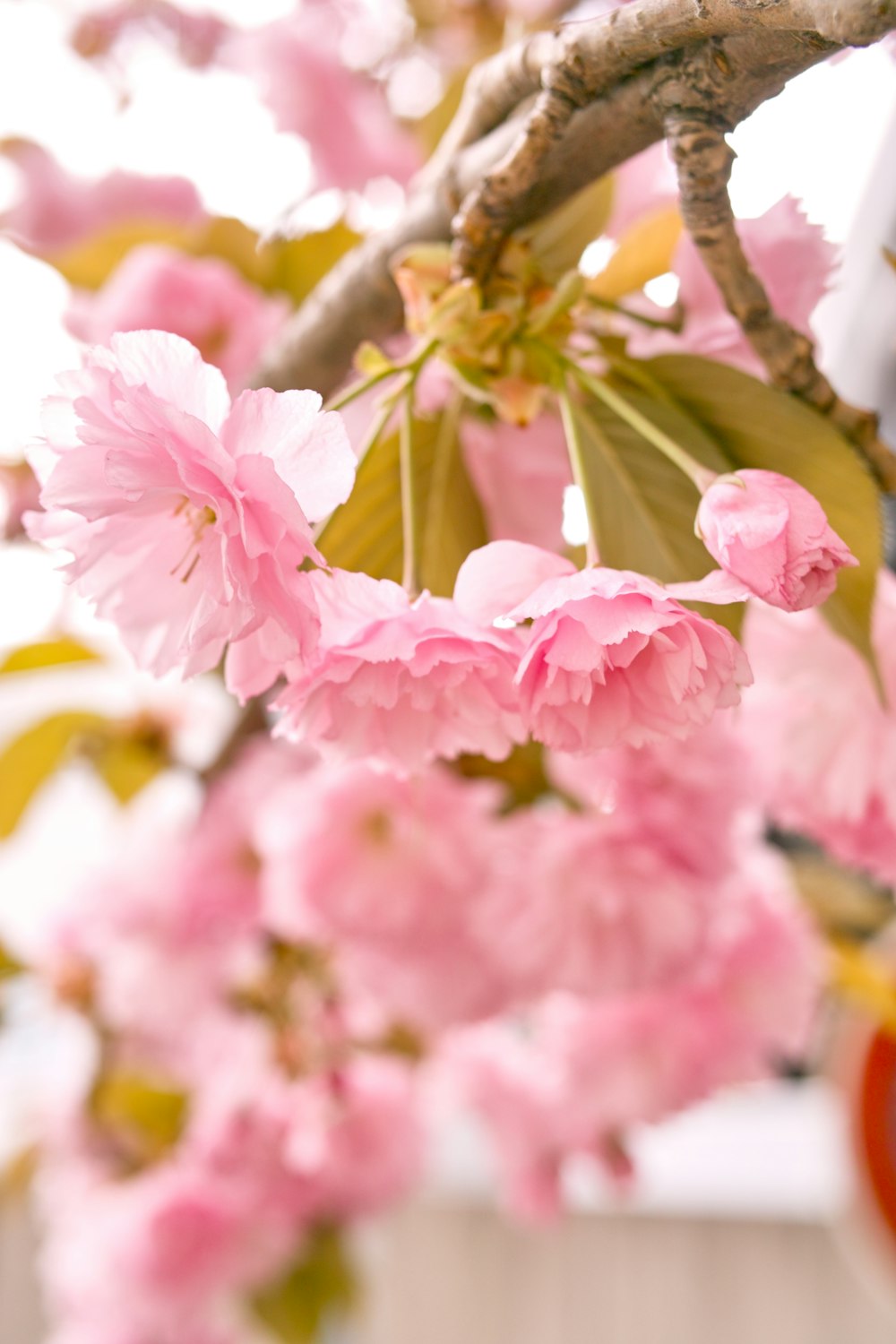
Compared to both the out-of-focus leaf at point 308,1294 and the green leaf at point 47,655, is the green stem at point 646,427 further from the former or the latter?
the out-of-focus leaf at point 308,1294

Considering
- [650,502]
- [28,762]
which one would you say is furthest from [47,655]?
[650,502]

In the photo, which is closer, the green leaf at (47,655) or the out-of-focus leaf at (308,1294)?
the green leaf at (47,655)

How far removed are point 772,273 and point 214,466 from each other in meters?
0.14

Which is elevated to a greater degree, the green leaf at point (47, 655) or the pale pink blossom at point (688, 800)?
the green leaf at point (47, 655)

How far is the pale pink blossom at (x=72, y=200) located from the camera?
2.28 feet

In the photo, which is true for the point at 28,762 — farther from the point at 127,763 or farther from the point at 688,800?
the point at 688,800

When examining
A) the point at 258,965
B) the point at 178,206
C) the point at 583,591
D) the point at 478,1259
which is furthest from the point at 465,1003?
the point at 478,1259

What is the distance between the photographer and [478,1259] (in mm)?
1309

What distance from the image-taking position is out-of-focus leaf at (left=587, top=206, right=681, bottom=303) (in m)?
0.29

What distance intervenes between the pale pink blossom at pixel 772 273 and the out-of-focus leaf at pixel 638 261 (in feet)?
0.12

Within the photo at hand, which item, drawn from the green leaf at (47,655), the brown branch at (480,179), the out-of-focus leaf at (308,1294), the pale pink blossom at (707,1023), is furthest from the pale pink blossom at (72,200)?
the out-of-focus leaf at (308,1294)

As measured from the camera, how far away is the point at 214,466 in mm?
161

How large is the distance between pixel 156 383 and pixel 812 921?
511 millimetres

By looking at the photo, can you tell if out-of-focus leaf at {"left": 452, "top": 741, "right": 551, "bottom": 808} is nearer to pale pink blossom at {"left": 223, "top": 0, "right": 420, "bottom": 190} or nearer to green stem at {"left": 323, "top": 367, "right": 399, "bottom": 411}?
green stem at {"left": 323, "top": 367, "right": 399, "bottom": 411}
